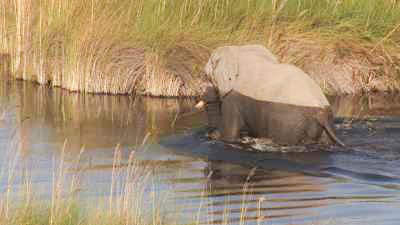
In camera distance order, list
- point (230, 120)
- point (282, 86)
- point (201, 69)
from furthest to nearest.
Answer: point (201, 69) < point (230, 120) < point (282, 86)

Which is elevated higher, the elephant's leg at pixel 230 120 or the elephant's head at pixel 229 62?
the elephant's head at pixel 229 62

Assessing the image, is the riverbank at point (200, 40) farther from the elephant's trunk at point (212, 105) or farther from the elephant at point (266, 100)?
the elephant at point (266, 100)

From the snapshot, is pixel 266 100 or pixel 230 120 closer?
pixel 266 100

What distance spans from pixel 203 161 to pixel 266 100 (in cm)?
98

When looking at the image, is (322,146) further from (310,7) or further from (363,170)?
(310,7)

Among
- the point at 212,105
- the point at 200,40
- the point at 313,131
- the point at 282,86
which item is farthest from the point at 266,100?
the point at 200,40

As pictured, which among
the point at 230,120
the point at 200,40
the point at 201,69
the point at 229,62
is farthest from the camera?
the point at 200,40

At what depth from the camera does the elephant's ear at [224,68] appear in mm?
10541

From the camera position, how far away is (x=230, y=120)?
10.8m

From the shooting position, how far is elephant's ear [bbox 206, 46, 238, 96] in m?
10.5

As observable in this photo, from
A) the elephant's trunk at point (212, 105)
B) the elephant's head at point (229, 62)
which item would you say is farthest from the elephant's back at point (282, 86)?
the elephant's trunk at point (212, 105)

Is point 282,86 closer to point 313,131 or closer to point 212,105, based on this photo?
point 313,131

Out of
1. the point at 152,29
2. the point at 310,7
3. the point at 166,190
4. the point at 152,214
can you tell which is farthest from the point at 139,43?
the point at 152,214

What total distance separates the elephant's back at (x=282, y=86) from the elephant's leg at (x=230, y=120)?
0.30m
